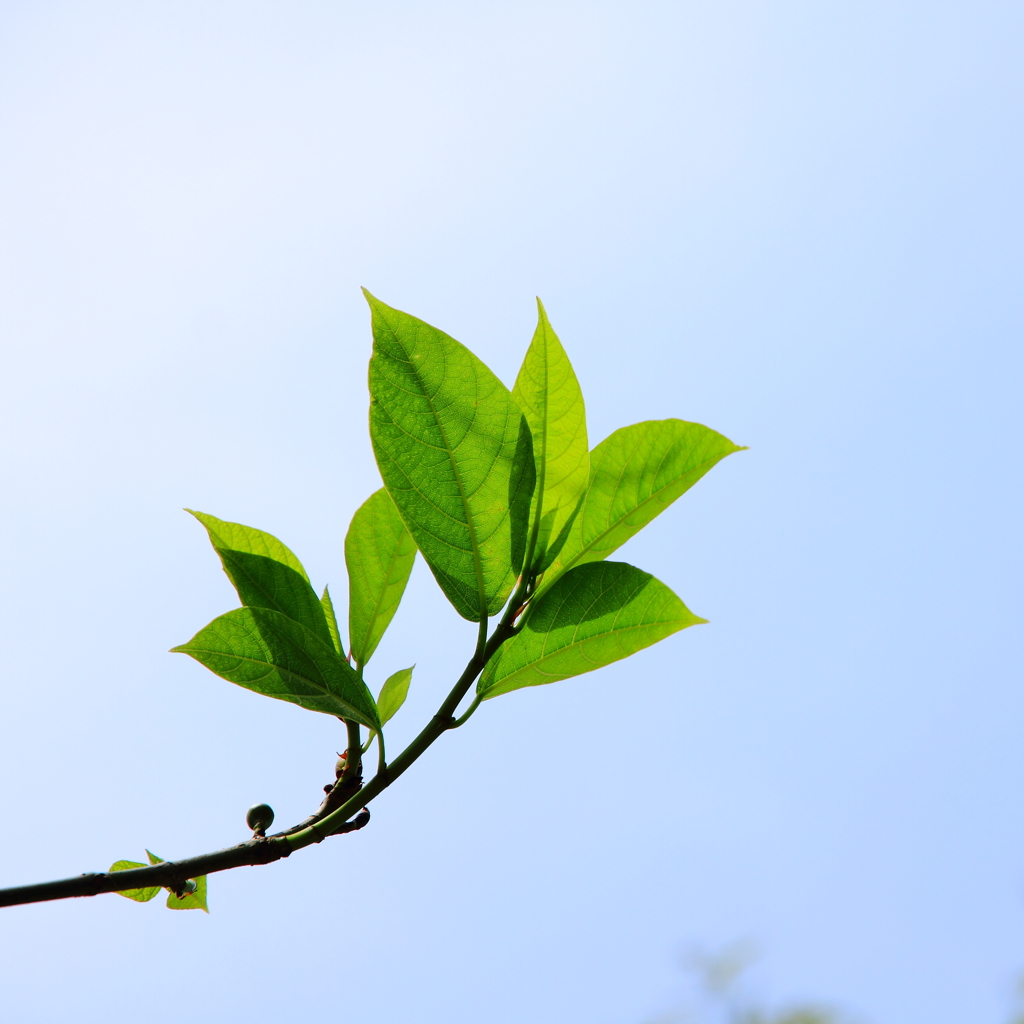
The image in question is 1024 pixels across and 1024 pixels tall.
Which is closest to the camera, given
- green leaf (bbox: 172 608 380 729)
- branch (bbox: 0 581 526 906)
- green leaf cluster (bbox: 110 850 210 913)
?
branch (bbox: 0 581 526 906)

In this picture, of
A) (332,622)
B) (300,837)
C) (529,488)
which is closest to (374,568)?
(332,622)

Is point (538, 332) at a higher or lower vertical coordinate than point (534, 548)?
higher

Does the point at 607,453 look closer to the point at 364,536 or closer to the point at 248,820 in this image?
the point at 364,536

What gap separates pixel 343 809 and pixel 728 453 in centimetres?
51

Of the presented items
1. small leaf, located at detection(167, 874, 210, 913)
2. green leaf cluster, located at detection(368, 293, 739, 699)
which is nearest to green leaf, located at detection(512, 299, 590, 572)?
green leaf cluster, located at detection(368, 293, 739, 699)

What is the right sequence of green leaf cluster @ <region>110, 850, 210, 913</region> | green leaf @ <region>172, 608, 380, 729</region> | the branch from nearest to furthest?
the branch, green leaf @ <region>172, 608, 380, 729</region>, green leaf cluster @ <region>110, 850, 210, 913</region>

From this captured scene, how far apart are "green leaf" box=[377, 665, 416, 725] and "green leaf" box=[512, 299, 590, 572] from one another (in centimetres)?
20

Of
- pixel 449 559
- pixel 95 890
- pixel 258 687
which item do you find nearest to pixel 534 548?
pixel 449 559

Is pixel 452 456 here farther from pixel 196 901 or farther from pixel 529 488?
pixel 196 901

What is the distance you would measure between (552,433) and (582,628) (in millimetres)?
209

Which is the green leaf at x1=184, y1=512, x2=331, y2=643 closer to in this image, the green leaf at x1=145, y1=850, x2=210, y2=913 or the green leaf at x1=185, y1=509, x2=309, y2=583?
the green leaf at x1=185, y1=509, x2=309, y2=583

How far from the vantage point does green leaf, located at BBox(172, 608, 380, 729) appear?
826 millimetres

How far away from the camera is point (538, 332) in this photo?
94cm

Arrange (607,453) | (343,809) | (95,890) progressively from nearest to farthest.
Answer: (95,890)
(343,809)
(607,453)
